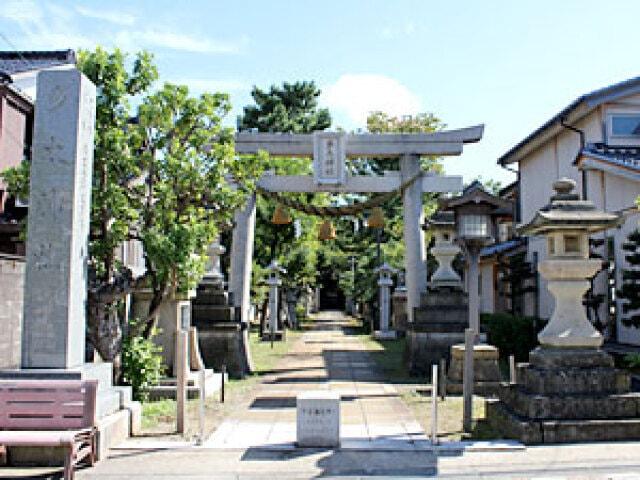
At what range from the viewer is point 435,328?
50.9ft

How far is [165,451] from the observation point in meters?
7.63

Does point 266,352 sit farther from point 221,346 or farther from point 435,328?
point 435,328

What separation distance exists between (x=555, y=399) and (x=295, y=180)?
994 cm

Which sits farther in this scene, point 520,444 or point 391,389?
point 391,389

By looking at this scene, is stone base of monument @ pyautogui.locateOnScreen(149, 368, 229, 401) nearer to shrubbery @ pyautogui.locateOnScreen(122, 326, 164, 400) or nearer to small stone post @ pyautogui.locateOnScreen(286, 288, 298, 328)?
shrubbery @ pyautogui.locateOnScreen(122, 326, 164, 400)

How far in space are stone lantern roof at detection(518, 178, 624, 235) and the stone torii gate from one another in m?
7.46

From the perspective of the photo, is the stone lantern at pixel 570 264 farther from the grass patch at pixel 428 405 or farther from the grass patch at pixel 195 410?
the grass patch at pixel 195 410

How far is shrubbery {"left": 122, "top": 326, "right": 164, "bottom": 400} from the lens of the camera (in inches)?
405

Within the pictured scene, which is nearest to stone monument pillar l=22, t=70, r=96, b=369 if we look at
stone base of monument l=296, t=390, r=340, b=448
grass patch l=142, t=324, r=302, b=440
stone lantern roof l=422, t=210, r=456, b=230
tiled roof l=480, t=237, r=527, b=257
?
grass patch l=142, t=324, r=302, b=440

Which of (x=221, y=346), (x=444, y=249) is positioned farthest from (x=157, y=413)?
(x=444, y=249)

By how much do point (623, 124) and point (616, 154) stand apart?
72.1 inches

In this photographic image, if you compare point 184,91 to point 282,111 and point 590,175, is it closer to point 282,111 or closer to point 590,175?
point 590,175

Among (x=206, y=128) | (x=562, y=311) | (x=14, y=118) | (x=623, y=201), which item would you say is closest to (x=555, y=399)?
(x=562, y=311)

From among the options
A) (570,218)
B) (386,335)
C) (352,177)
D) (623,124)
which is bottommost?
(386,335)
